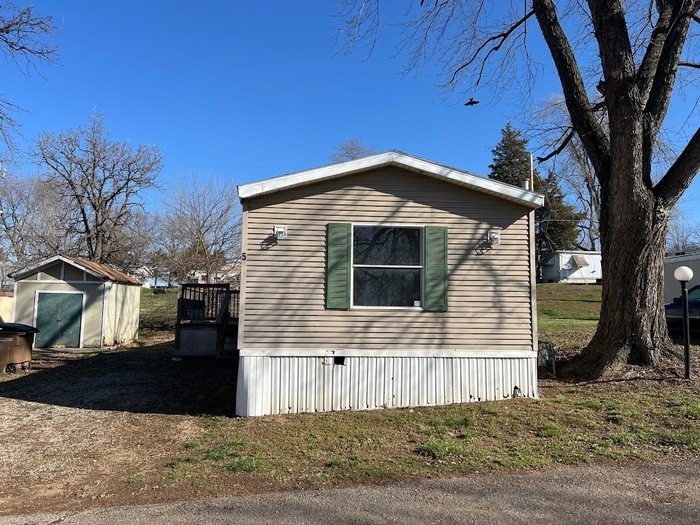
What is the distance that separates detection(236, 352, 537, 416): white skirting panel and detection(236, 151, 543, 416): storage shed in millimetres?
14

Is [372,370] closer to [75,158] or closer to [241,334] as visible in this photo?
[241,334]

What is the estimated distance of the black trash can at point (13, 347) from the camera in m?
10.3

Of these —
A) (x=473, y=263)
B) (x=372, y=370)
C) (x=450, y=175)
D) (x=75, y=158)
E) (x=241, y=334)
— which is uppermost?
(x=75, y=158)

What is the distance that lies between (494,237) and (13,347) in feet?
32.2

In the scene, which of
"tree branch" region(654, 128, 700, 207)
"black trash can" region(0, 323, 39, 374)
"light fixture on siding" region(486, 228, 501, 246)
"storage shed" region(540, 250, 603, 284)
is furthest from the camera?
"storage shed" region(540, 250, 603, 284)

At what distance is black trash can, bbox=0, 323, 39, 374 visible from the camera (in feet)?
33.8

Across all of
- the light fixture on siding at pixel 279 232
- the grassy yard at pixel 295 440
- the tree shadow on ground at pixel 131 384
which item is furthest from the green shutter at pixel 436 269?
the tree shadow on ground at pixel 131 384

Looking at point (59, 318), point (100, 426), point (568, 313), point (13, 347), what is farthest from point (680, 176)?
point (59, 318)

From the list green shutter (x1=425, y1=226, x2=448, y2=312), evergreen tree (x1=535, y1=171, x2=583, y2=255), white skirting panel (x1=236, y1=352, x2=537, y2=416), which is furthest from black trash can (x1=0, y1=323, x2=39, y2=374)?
evergreen tree (x1=535, y1=171, x2=583, y2=255)

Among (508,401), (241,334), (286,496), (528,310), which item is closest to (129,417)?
(241,334)

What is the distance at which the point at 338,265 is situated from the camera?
6816mm

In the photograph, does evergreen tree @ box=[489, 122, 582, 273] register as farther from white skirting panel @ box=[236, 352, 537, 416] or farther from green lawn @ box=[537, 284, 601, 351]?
white skirting panel @ box=[236, 352, 537, 416]

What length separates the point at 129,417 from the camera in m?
6.75

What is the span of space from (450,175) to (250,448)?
168 inches
